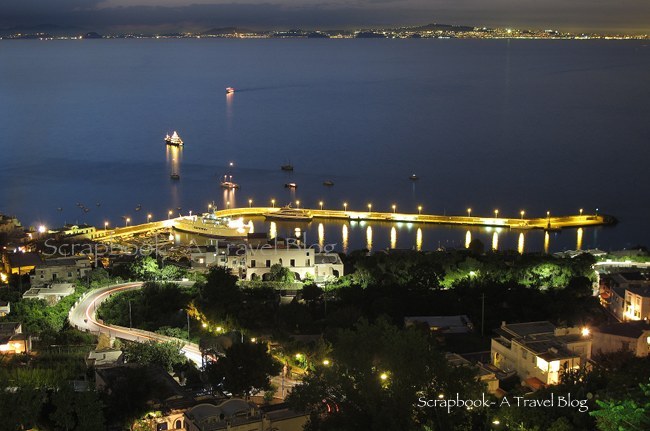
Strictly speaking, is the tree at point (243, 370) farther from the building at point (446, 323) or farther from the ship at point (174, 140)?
the ship at point (174, 140)

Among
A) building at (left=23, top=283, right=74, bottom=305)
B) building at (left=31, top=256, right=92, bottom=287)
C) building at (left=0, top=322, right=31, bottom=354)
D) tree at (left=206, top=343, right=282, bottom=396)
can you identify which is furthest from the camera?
building at (left=31, top=256, right=92, bottom=287)

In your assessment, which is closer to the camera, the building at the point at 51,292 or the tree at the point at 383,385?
the tree at the point at 383,385

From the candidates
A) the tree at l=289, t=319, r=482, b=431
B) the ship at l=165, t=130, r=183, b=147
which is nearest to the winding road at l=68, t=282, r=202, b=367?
the tree at l=289, t=319, r=482, b=431

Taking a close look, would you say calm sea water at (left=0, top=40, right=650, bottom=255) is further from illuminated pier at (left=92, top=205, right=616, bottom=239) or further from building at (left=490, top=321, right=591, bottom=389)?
building at (left=490, top=321, right=591, bottom=389)

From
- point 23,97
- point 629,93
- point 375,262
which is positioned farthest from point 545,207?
point 23,97

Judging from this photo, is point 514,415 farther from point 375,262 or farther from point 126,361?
point 375,262

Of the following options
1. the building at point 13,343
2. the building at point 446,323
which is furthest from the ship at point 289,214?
the building at point 13,343
